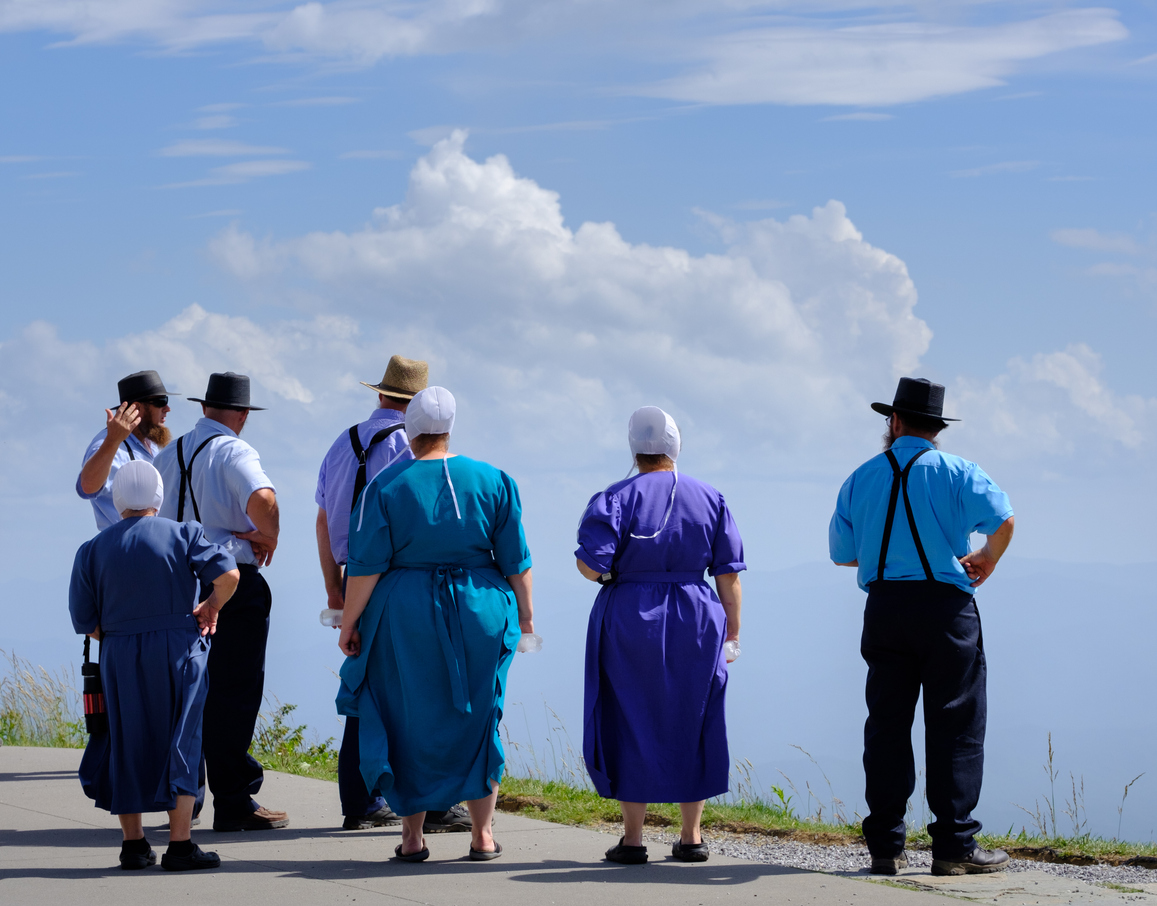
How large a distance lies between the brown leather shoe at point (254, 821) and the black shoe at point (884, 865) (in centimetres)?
304

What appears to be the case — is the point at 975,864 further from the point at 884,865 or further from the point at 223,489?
the point at 223,489

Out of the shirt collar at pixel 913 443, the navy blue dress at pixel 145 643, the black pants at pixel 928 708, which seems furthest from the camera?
the shirt collar at pixel 913 443

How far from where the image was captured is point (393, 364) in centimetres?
702

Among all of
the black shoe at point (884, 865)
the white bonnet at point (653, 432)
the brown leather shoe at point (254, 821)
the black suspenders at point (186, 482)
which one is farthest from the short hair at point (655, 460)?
the brown leather shoe at point (254, 821)

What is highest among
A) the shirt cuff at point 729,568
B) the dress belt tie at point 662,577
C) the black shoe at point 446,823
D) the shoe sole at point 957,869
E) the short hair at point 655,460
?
the short hair at point 655,460

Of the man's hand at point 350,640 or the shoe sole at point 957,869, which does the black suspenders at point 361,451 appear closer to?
the man's hand at point 350,640

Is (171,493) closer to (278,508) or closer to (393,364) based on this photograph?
(278,508)

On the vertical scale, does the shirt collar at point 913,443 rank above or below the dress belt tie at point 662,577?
above

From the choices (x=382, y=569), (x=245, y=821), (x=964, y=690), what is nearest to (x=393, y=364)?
(x=382, y=569)

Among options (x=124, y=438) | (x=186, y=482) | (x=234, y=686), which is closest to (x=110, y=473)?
(x=124, y=438)

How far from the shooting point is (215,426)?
22.6 ft

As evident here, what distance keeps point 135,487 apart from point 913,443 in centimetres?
356

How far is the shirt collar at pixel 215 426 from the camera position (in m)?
6.87

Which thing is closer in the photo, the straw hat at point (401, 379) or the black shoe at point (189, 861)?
the black shoe at point (189, 861)
